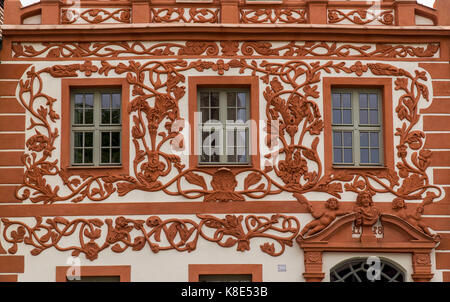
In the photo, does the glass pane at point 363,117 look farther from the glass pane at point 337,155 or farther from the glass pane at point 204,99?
the glass pane at point 204,99

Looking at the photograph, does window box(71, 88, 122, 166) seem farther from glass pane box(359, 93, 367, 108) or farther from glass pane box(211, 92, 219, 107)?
glass pane box(359, 93, 367, 108)

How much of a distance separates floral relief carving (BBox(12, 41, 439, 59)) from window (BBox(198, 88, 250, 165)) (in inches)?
34.8

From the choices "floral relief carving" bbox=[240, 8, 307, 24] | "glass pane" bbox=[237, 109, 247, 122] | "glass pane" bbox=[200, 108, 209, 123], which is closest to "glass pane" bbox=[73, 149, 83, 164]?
"glass pane" bbox=[200, 108, 209, 123]

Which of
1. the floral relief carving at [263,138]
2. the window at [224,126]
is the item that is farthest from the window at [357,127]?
the window at [224,126]

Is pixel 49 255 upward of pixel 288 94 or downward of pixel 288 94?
downward

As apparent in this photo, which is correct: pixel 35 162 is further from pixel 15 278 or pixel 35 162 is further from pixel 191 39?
pixel 191 39

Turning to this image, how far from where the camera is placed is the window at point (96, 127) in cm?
2430

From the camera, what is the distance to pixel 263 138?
24.2 meters

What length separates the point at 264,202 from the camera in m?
23.8

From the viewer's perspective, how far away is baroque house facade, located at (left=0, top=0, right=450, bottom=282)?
23.6 metres

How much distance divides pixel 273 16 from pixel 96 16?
12.4 feet

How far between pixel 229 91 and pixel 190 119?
1.08 m

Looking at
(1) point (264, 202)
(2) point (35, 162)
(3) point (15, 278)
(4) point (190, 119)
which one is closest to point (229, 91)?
(4) point (190, 119)

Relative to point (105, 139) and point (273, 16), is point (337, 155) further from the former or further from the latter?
point (105, 139)
